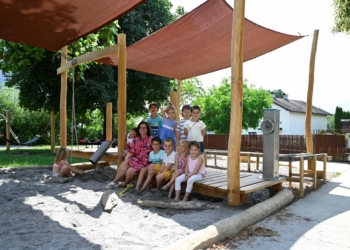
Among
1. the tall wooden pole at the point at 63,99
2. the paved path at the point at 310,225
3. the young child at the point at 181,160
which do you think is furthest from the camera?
the tall wooden pole at the point at 63,99

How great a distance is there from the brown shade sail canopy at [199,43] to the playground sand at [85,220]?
2.89 meters

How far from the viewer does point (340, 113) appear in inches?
1264

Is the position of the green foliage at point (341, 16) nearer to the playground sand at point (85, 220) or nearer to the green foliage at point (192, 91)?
the playground sand at point (85, 220)

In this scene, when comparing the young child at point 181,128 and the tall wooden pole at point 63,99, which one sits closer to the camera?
the young child at point 181,128

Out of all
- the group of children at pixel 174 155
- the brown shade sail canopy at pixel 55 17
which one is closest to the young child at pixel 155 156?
the group of children at pixel 174 155

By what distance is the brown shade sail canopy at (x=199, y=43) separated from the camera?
17.6 feet

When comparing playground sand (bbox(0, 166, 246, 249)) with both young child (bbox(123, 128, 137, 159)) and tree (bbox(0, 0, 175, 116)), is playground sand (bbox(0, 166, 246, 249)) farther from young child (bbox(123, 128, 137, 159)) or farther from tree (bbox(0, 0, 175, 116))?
tree (bbox(0, 0, 175, 116))

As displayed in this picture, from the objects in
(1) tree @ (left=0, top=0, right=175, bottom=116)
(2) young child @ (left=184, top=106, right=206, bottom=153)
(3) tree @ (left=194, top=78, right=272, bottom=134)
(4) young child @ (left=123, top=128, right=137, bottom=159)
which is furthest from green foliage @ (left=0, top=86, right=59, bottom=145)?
(2) young child @ (left=184, top=106, right=206, bottom=153)

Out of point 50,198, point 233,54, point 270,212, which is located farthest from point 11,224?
point 233,54

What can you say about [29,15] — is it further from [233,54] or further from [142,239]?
[142,239]

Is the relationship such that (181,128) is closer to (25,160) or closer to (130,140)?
(130,140)

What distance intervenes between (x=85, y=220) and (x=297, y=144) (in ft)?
41.5

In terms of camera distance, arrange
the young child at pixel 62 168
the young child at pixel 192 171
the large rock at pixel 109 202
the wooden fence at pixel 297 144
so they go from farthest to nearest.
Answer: the wooden fence at pixel 297 144 → the young child at pixel 62 168 → the young child at pixel 192 171 → the large rock at pixel 109 202

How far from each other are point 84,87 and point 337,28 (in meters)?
9.86
